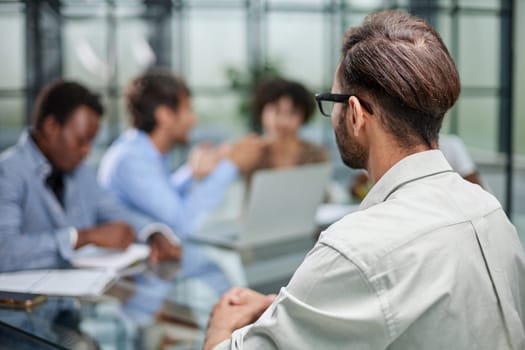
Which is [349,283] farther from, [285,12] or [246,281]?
[285,12]

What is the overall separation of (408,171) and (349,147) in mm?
117

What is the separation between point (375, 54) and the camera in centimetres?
117

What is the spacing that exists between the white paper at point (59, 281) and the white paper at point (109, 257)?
12 centimetres

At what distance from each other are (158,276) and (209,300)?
0.33 m

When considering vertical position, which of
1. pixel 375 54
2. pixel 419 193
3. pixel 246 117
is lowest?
pixel 246 117

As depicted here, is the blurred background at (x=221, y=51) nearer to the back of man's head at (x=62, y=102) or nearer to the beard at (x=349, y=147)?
the back of man's head at (x=62, y=102)

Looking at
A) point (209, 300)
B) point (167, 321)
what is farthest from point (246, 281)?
point (167, 321)

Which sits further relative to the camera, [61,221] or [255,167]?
[255,167]

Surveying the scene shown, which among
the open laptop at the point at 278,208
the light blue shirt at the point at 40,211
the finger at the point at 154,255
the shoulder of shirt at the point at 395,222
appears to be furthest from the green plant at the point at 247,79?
the shoulder of shirt at the point at 395,222

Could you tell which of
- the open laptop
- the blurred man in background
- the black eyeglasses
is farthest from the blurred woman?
the black eyeglasses

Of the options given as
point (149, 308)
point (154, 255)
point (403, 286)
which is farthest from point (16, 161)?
point (403, 286)

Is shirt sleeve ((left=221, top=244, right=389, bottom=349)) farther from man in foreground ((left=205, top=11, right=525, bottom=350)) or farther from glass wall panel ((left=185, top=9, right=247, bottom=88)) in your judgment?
glass wall panel ((left=185, top=9, right=247, bottom=88))

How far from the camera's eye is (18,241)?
2186 millimetres

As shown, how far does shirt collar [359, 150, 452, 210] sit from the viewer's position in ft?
3.86
